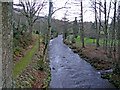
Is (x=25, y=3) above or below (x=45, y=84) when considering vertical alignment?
above

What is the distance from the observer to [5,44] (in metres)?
1.70

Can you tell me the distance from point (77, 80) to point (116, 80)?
120 inches

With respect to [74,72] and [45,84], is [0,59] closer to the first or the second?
[45,84]

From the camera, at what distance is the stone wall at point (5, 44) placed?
1.64 m

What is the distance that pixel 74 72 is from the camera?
920 centimetres

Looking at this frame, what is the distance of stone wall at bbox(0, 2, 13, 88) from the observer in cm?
164

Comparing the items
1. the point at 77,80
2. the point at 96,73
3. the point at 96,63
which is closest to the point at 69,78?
the point at 77,80

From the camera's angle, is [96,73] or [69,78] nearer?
[69,78]

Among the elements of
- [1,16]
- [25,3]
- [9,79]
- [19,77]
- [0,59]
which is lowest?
[19,77]

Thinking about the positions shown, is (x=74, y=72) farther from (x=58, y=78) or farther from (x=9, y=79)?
(x=9, y=79)

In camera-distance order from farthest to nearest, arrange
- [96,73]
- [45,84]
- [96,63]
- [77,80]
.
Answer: [96,63] → [96,73] → [77,80] → [45,84]

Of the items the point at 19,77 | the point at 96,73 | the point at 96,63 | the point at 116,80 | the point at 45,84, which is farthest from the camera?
the point at 96,63

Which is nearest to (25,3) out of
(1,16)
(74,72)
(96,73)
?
(74,72)

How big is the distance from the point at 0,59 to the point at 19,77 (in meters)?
4.74
